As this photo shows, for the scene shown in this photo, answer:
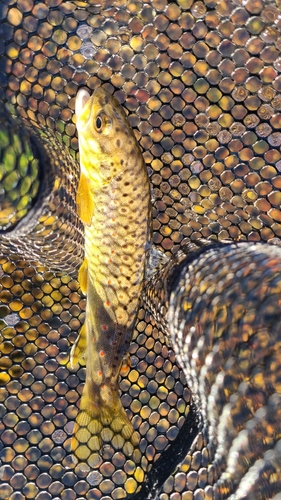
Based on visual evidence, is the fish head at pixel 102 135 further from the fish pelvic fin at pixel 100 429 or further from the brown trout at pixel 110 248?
the fish pelvic fin at pixel 100 429

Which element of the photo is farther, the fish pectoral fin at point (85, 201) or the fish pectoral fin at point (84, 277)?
the fish pectoral fin at point (84, 277)

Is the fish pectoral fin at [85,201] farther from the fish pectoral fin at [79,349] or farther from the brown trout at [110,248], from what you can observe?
the fish pectoral fin at [79,349]

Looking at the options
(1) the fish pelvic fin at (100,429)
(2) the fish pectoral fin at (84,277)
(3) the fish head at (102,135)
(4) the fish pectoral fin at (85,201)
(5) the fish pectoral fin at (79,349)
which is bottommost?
(1) the fish pelvic fin at (100,429)

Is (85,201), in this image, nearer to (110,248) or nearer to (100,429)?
(110,248)

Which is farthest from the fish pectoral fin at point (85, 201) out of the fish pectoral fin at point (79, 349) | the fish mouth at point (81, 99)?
the fish pectoral fin at point (79, 349)

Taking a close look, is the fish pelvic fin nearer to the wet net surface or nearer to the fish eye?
the wet net surface

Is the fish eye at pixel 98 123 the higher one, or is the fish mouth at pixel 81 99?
the fish mouth at pixel 81 99

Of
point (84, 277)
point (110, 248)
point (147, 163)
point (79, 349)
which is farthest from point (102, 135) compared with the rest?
point (79, 349)

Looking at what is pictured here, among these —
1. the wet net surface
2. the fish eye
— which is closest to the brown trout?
the fish eye
